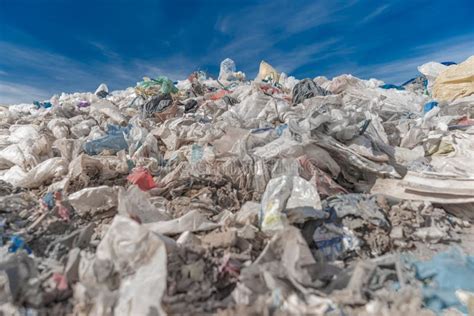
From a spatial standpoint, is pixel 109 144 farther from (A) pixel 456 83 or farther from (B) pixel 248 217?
(A) pixel 456 83

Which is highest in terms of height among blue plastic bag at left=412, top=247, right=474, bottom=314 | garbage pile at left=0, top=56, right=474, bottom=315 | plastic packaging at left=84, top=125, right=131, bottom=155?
plastic packaging at left=84, top=125, right=131, bottom=155

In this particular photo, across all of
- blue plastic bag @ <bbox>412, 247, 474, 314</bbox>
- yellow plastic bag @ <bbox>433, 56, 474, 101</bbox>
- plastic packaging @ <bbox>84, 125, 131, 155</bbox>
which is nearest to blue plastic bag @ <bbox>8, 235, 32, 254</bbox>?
plastic packaging @ <bbox>84, 125, 131, 155</bbox>

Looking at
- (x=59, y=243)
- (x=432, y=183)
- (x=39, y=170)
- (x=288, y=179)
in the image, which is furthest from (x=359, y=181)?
(x=39, y=170)

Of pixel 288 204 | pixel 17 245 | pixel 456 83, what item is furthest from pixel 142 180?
pixel 456 83

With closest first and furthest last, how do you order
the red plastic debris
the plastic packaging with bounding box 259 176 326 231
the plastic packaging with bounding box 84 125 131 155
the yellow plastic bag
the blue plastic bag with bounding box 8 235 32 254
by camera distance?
the blue plastic bag with bounding box 8 235 32 254 < the plastic packaging with bounding box 259 176 326 231 < the red plastic debris < the plastic packaging with bounding box 84 125 131 155 < the yellow plastic bag

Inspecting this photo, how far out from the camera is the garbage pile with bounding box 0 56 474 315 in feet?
3.98

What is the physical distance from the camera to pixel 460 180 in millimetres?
2223

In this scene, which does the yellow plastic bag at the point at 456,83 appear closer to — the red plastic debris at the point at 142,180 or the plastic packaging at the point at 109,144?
the red plastic debris at the point at 142,180

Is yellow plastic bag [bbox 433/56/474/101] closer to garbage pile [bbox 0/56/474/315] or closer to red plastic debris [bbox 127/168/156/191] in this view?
garbage pile [bbox 0/56/474/315]

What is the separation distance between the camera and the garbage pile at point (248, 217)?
121 cm

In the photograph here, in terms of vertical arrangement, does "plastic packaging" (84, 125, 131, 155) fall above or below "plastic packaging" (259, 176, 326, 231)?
above

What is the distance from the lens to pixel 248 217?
1.87 m

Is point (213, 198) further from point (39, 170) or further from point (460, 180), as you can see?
point (460, 180)

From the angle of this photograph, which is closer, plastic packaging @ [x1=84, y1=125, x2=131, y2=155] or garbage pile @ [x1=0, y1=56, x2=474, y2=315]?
garbage pile @ [x1=0, y1=56, x2=474, y2=315]
